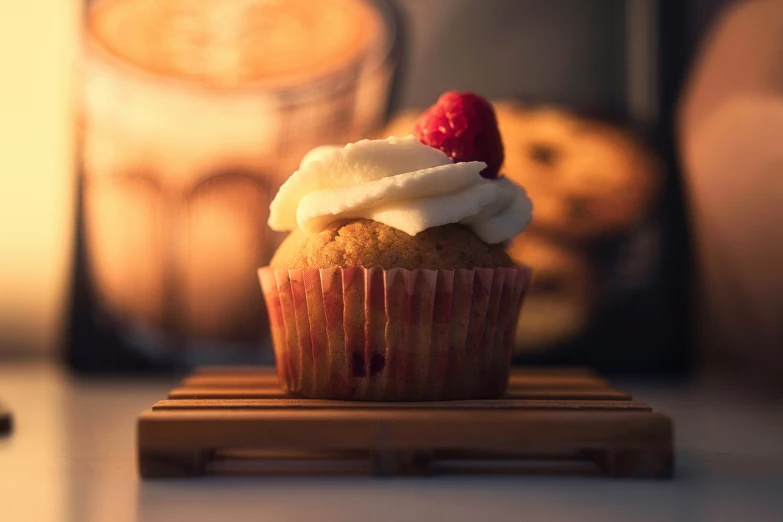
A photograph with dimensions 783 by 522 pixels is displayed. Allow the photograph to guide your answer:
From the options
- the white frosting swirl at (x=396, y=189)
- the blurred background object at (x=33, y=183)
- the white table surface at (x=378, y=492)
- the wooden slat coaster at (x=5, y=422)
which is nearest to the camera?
the white table surface at (x=378, y=492)

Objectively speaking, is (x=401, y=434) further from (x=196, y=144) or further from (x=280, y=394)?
(x=196, y=144)

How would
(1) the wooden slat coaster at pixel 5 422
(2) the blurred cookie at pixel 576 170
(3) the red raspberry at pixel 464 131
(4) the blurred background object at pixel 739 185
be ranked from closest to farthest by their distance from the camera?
(3) the red raspberry at pixel 464 131 → (1) the wooden slat coaster at pixel 5 422 → (4) the blurred background object at pixel 739 185 → (2) the blurred cookie at pixel 576 170

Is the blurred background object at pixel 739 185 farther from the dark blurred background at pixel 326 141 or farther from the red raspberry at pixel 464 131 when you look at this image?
the red raspberry at pixel 464 131

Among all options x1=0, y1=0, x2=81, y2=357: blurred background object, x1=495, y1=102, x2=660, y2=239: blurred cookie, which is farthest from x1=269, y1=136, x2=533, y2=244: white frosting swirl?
x1=0, y1=0, x2=81, y2=357: blurred background object

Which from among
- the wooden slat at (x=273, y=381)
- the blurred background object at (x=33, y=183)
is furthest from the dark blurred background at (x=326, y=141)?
the wooden slat at (x=273, y=381)

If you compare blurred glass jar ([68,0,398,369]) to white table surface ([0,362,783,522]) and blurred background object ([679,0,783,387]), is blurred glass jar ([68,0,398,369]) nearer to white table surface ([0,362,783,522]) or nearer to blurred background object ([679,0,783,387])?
blurred background object ([679,0,783,387])

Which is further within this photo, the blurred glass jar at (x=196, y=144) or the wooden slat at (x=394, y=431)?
the blurred glass jar at (x=196, y=144)

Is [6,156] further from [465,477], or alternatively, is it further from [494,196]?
[465,477]
